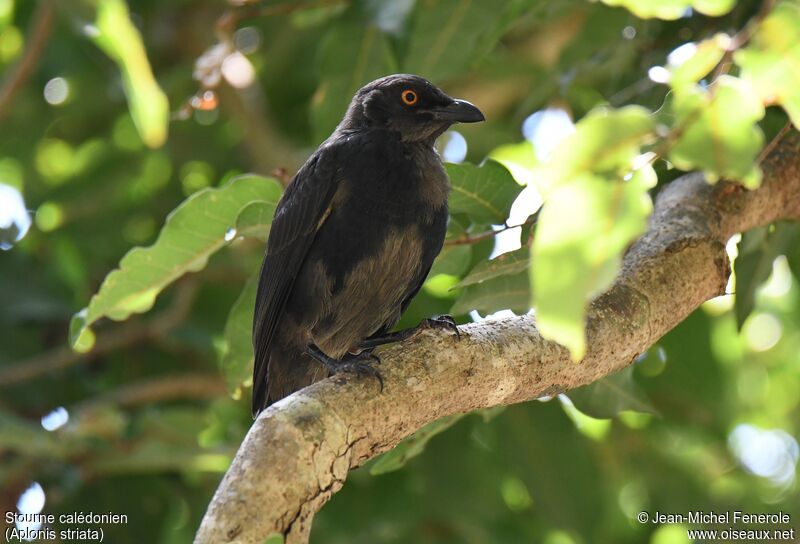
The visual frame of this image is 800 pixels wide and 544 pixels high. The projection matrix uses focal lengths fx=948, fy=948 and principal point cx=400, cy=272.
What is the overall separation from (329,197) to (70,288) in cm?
257

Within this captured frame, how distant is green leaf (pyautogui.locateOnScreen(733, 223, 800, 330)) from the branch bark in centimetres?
29

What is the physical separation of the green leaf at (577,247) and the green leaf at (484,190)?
1747mm

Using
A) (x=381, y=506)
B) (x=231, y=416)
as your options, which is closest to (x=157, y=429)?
(x=231, y=416)

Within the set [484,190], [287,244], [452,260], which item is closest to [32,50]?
[287,244]

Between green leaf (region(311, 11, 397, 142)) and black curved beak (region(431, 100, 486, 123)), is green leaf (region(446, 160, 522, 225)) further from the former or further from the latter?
green leaf (region(311, 11, 397, 142))

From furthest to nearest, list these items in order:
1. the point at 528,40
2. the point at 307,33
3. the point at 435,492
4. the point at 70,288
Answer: the point at 528,40 → the point at 307,33 → the point at 70,288 → the point at 435,492

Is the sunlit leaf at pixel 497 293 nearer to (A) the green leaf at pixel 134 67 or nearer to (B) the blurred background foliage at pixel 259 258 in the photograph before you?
(B) the blurred background foliage at pixel 259 258

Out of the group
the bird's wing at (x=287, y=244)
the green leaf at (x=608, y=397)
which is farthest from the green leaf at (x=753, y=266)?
the bird's wing at (x=287, y=244)

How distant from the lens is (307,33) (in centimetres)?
609

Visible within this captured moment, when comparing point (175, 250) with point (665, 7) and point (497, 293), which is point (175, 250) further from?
point (665, 7)

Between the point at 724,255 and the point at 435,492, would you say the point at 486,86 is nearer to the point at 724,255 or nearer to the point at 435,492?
the point at 435,492

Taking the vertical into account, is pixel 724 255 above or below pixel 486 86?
above

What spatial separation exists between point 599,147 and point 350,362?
166 cm

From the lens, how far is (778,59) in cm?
144
